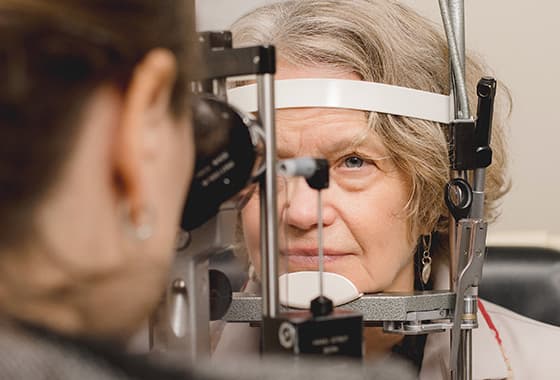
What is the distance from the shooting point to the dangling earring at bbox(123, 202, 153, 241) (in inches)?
25.6

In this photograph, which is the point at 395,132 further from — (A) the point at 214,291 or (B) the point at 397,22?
(A) the point at 214,291

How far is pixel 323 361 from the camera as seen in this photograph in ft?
2.87

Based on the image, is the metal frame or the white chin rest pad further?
the white chin rest pad

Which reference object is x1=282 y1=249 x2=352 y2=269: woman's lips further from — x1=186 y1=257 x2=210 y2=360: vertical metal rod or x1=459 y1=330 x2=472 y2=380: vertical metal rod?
x1=186 y1=257 x2=210 y2=360: vertical metal rod

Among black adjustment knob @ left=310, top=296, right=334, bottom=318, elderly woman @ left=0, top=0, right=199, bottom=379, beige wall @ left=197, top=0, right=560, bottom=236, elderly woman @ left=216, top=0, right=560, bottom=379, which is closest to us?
elderly woman @ left=0, top=0, right=199, bottom=379

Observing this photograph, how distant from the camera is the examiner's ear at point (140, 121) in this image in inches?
24.8

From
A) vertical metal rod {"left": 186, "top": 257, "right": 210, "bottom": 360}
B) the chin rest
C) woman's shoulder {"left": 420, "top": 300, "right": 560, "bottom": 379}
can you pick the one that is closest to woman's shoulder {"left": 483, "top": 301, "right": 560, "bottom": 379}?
woman's shoulder {"left": 420, "top": 300, "right": 560, "bottom": 379}

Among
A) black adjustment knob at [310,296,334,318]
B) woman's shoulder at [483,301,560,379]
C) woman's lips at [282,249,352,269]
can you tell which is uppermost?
black adjustment knob at [310,296,334,318]

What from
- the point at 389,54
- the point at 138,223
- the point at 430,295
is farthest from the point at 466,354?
the point at 138,223

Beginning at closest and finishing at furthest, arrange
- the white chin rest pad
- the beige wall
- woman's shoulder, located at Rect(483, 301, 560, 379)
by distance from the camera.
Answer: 1. the white chin rest pad
2. woman's shoulder, located at Rect(483, 301, 560, 379)
3. the beige wall

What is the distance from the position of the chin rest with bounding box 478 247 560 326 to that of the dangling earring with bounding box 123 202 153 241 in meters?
1.41

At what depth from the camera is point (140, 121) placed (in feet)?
2.10

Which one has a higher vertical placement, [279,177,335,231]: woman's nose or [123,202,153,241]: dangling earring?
[123,202,153,241]: dangling earring

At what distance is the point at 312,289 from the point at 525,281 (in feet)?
2.55
